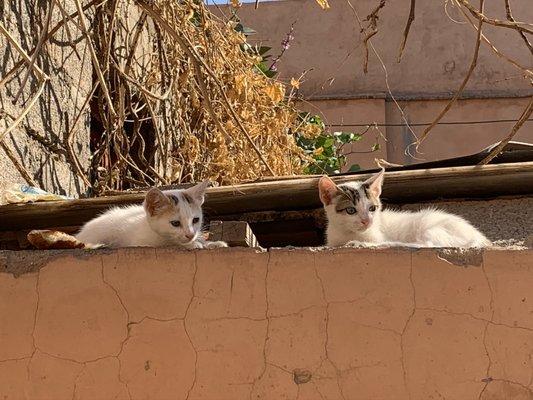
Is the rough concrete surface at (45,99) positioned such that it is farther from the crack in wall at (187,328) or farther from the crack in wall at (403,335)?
the crack in wall at (403,335)

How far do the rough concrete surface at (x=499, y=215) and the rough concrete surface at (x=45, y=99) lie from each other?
7.57 ft

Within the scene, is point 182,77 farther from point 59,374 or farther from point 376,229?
point 59,374

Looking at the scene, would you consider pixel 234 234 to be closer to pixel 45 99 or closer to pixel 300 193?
pixel 300 193

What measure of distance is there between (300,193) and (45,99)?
2.09m

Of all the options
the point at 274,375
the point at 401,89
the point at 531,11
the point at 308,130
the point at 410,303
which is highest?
the point at 531,11

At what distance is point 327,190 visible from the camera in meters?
4.05

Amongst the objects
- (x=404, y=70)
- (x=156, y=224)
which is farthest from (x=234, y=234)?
(x=404, y=70)

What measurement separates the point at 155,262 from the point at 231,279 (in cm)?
30

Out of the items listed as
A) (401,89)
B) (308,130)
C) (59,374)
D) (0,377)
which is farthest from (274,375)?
(401,89)

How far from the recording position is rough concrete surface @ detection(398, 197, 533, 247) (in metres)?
3.66

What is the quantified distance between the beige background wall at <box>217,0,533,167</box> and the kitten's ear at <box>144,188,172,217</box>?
8556 millimetres

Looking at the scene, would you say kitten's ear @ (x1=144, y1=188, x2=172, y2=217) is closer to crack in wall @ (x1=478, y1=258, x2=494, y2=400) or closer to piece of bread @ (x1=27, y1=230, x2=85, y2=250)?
piece of bread @ (x1=27, y1=230, x2=85, y2=250)

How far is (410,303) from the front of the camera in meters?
3.07

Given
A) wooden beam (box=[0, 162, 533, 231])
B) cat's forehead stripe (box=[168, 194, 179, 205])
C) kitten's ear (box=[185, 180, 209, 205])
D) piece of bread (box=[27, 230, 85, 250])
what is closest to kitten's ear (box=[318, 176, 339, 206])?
wooden beam (box=[0, 162, 533, 231])
